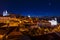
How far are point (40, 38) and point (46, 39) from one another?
1.41ft

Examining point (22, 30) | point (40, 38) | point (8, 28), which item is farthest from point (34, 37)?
point (8, 28)

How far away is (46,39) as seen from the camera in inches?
326

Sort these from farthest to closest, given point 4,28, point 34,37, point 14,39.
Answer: point 4,28
point 34,37
point 14,39

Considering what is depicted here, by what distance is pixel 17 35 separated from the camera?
28.4 feet

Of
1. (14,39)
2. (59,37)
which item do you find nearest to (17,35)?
(14,39)

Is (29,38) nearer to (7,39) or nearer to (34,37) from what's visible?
(34,37)

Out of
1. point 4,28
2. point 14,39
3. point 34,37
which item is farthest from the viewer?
point 4,28

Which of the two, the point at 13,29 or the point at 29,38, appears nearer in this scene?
the point at 29,38

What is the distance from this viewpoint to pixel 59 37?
8367mm

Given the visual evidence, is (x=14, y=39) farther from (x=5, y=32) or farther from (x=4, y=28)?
(x=4, y=28)

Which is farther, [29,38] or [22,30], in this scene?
[22,30]

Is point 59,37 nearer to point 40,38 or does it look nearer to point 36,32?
point 40,38

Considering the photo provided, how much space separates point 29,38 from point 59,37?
1.57 meters

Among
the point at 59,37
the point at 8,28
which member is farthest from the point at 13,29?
the point at 59,37
